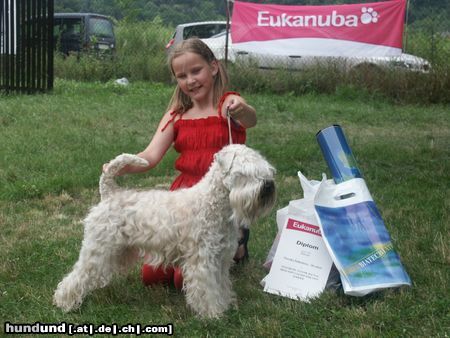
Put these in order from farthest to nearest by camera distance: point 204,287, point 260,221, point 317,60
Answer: point 317,60
point 260,221
point 204,287

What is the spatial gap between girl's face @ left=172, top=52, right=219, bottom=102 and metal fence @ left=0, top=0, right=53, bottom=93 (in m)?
8.76

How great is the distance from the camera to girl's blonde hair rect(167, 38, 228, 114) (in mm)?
3707

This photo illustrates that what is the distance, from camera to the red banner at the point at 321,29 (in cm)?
1146

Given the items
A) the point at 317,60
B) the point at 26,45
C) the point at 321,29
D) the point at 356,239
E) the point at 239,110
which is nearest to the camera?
the point at 356,239

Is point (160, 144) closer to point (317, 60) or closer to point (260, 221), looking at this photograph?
point (260, 221)

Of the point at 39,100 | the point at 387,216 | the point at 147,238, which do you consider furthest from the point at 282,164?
the point at 39,100

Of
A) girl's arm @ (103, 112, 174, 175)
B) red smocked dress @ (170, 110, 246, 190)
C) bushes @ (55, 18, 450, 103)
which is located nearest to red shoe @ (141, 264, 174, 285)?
red smocked dress @ (170, 110, 246, 190)

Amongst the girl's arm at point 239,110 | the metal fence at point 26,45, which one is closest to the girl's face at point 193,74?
the girl's arm at point 239,110

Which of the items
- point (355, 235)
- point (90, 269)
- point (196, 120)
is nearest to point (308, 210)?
point (355, 235)

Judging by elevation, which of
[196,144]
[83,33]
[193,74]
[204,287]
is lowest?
[204,287]

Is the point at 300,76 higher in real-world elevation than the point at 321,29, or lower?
lower

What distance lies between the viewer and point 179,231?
3.30 m

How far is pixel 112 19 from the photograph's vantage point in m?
19.1

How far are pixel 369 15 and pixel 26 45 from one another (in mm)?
6690
